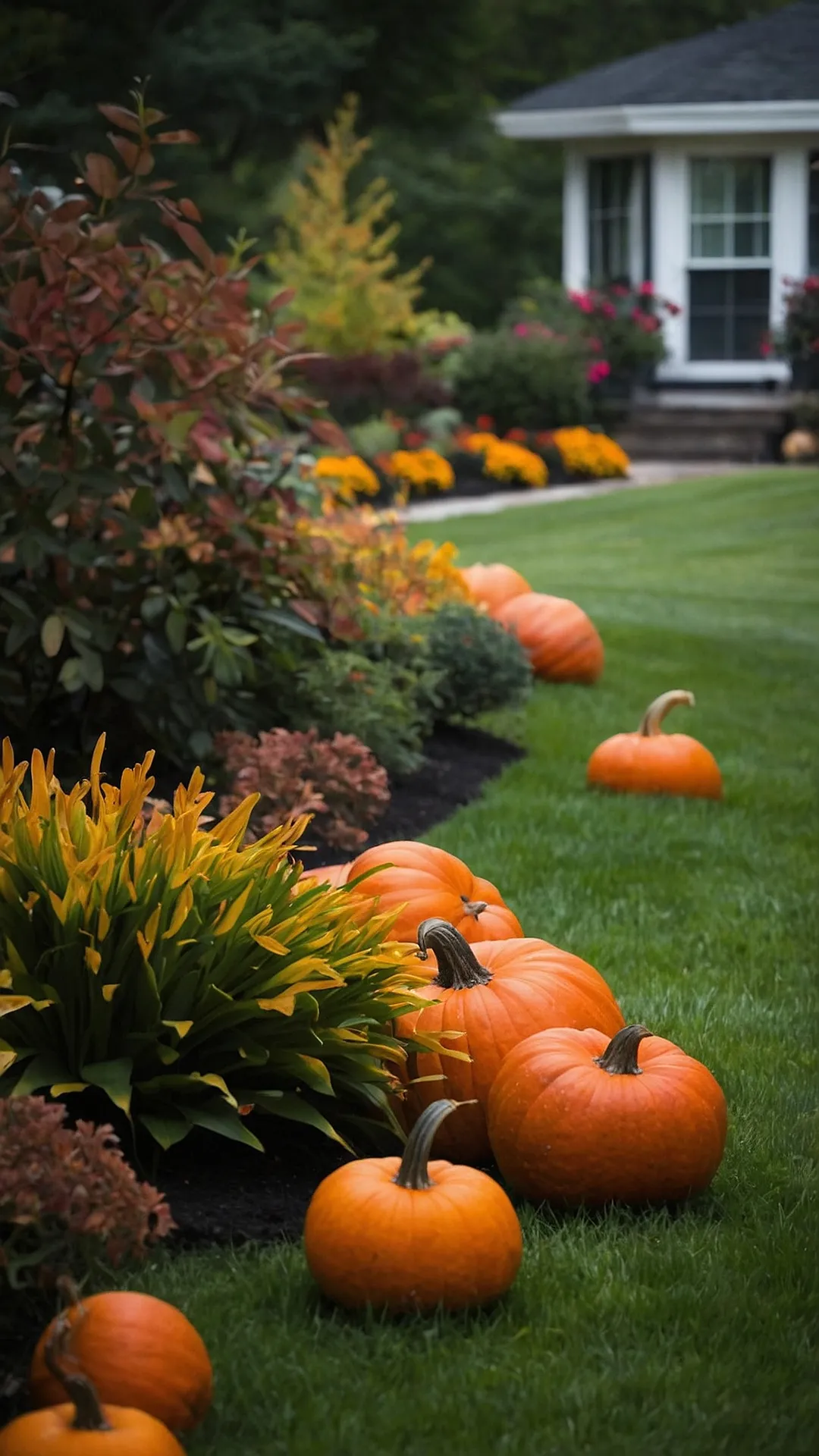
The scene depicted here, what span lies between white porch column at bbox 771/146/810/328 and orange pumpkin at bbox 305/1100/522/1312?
65.7ft

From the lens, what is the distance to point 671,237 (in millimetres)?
21734

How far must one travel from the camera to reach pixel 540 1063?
10.2 feet

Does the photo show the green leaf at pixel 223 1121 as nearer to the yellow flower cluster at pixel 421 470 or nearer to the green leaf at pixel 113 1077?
the green leaf at pixel 113 1077

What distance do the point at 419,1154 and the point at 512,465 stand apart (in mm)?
14878

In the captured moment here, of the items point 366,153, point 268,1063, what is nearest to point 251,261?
point 268,1063

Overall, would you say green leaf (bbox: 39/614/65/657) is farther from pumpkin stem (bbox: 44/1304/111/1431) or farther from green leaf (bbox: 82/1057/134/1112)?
pumpkin stem (bbox: 44/1304/111/1431)

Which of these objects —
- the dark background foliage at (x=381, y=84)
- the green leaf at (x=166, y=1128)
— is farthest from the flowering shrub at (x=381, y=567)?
the dark background foliage at (x=381, y=84)

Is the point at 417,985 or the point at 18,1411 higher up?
the point at 417,985

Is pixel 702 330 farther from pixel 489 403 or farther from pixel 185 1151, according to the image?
pixel 185 1151

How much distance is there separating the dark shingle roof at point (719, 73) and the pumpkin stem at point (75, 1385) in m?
21.3

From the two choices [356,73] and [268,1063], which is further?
[356,73]

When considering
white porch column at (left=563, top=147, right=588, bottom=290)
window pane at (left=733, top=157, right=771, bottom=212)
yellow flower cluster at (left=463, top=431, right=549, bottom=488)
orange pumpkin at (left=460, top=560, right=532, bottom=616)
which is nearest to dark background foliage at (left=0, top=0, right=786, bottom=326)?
Answer: white porch column at (left=563, top=147, right=588, bottom=290)

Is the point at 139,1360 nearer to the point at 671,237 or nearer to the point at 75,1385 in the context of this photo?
the point at 75,1385

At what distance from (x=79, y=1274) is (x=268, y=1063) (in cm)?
58
